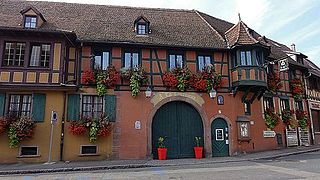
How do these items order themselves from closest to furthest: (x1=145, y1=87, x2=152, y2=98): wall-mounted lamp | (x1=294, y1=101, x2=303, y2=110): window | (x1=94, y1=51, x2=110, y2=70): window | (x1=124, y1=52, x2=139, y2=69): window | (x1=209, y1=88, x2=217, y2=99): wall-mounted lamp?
(x1=145, y1=87, x2=152, y2=98): wall-mounted lamp < (x1=94, y1=51, x2=110, y2=70): window < (x1=124, y1=52, x2=139, y2=69): window < (x1=209, y1=88, x2=217, y2=99): wall-mounted lamp < (x1=294, y1=101, x2=303, y2=110): window

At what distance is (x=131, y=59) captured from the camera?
1678cm

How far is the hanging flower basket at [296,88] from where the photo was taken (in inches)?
837

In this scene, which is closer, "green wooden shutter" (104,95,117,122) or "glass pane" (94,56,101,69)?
"green wooden shutter" (104,95,117,122)

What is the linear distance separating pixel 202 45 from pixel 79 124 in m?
8.56

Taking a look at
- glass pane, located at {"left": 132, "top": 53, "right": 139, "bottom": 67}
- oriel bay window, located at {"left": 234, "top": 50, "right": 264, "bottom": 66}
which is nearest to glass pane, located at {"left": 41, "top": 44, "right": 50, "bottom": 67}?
glass pane, located at {"left": 132, "top": 53, "right": 139, "bottom": 67}

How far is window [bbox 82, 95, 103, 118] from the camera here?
623 inches

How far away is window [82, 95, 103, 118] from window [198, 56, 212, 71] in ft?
20.7

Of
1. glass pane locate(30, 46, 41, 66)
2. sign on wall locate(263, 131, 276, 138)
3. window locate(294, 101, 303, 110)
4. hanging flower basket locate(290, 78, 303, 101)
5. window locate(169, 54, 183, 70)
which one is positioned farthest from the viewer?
window locate(294, 101, 303, 110)

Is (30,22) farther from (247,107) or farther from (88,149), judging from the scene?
(247,107)

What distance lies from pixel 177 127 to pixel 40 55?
8.72 m

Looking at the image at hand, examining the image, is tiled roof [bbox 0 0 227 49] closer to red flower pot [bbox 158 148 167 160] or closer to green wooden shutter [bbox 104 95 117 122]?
green wooden shutter [bbox 104 95 117 122]

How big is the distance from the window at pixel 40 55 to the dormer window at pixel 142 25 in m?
5.32

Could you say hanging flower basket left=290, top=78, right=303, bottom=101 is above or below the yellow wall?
above

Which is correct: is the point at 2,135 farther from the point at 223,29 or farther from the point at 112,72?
the point at 223,29
